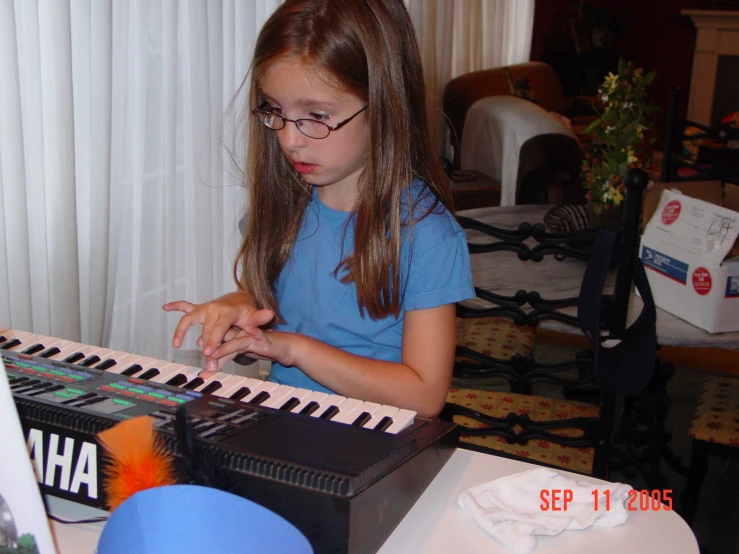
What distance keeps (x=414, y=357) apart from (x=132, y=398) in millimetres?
462

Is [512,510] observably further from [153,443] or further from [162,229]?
[162,229]

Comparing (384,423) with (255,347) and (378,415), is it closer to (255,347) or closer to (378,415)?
(378,415)

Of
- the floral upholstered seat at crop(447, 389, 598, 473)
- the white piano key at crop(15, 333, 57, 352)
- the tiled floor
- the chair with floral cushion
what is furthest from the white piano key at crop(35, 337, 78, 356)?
the tiled floor

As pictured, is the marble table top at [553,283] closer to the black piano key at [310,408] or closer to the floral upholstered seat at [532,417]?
the floral upholstered seat at [532,417]

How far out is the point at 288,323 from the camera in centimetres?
135

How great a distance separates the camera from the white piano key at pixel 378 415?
0.82 m

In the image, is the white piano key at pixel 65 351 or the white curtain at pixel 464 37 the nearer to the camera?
the white piano key at pixel 65 351

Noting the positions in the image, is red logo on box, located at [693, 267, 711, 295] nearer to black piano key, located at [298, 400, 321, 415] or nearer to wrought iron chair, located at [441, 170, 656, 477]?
wrought iron chair, located at [441, 170, 656, 477]

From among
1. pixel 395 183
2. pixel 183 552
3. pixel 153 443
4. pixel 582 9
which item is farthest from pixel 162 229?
pixel 582 9

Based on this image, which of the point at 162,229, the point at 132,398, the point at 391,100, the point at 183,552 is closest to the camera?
the point at 183,552

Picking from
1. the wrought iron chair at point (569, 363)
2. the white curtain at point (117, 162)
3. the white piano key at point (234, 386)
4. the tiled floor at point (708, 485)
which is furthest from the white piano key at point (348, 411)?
the tiled floor at point (708, 485)

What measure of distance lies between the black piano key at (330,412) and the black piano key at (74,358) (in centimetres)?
31

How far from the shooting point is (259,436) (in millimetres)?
746

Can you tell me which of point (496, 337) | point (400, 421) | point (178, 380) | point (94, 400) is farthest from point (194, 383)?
point (496, 337)
